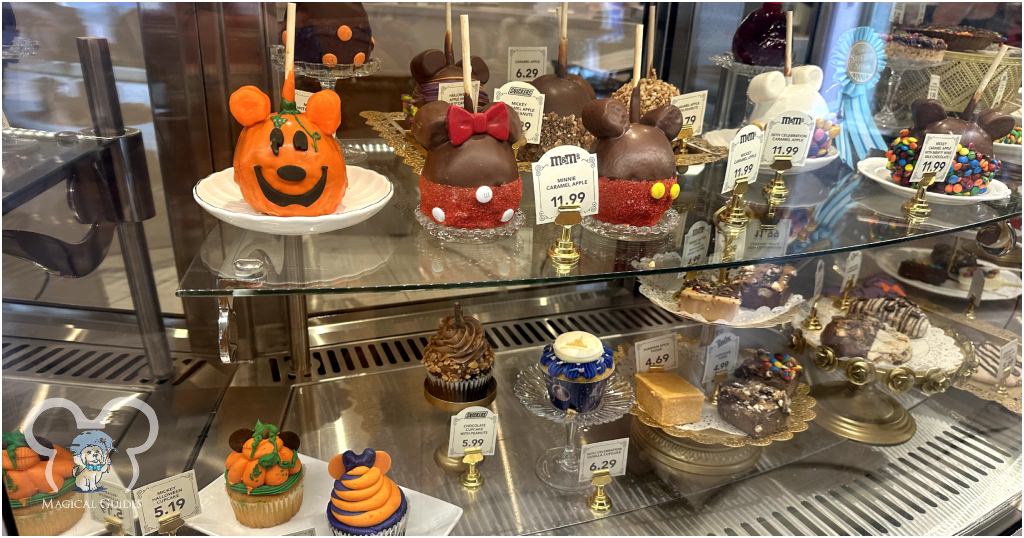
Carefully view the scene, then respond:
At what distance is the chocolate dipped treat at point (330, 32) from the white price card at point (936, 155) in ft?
4.56

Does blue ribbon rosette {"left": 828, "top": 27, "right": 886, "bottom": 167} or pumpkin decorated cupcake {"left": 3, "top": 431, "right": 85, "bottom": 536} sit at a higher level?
blue ribbon rosette {"left": 828, "top": 27, "right": 886, "bottom": 167}

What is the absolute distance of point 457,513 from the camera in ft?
4.95

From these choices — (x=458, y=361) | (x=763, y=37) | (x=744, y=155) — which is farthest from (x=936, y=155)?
(x=458, y=361)

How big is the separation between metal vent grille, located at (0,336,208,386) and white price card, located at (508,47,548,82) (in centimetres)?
115

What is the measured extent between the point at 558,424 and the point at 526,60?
102cm

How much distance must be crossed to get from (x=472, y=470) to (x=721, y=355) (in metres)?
0.83

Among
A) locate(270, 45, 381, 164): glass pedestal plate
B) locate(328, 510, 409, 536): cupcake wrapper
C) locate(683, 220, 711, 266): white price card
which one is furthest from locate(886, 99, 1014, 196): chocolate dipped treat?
locate(328, 510, 409, 536): cupcake wrapper

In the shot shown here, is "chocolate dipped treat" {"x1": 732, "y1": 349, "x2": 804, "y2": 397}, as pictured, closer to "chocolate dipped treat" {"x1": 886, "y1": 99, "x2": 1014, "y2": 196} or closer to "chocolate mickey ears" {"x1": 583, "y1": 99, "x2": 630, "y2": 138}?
"chocolate dipped treat" {"x1": 886, "y1": 99, "x2": 1014, "y2": 196}

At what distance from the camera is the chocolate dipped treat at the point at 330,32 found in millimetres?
1692

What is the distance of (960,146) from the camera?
5.70 feet

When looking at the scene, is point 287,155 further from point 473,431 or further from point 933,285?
point 933,285

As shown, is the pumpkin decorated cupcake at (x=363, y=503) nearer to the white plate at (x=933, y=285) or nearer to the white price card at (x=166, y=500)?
the white price card at (x=166, y=500)

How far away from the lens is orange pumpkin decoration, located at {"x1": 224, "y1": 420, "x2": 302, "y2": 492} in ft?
4.53

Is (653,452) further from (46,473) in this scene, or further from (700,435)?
(46,473)
